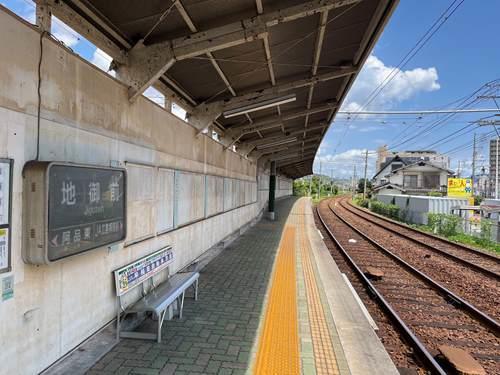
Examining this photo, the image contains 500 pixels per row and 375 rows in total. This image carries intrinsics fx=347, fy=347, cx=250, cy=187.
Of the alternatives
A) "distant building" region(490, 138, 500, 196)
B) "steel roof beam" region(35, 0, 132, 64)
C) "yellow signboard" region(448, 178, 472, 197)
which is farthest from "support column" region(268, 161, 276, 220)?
"distant building" region(490, 138, 500, 196)

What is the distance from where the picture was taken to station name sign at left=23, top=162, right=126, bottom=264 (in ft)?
9.25

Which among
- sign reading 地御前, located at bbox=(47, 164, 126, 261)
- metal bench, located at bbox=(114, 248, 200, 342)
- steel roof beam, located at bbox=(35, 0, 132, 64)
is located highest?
steel roof beam, located at bbox=(35, 0, 132, 64)

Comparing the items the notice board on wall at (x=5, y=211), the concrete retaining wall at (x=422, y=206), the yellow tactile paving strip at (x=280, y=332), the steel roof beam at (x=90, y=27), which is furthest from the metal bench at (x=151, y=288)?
the concrete retaining wall at (x=422, y=206)

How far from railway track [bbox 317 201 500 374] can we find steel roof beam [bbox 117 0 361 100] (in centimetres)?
472

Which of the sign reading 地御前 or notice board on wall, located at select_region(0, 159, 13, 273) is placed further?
the sign reading 地御前

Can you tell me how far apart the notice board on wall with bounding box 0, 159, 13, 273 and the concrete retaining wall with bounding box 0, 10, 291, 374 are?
64 millimetres

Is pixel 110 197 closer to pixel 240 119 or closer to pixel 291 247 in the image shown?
pixel 240 119

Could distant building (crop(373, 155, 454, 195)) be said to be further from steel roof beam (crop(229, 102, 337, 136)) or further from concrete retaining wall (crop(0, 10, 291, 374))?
concrete retaining wall (crop(0, 10, 291, 374))

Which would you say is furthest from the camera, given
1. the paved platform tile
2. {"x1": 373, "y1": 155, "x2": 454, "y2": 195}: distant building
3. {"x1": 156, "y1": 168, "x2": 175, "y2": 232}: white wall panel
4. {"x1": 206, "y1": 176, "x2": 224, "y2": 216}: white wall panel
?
{"x1": 373, "y1": 155, "x2": 454, "y2": 195}: distant building

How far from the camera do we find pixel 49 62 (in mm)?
3078

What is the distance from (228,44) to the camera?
4.57m

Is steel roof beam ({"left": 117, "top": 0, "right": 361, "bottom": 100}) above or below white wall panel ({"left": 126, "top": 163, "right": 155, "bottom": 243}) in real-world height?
above

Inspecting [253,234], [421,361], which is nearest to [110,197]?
[421,361]

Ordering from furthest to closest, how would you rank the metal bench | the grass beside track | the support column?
the support column → the grass beside track → the metal bench
